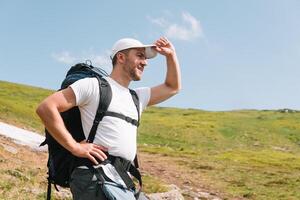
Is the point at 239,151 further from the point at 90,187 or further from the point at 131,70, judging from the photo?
the point at 90,187

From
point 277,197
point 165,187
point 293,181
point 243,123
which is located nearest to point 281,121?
point 243,123

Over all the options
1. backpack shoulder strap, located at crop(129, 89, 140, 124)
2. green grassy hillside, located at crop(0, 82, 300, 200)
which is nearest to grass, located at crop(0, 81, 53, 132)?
green grassy hillside, located at crop(0, 82, 300, 200)

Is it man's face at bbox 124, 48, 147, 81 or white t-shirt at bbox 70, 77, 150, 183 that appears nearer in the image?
white t-shirt at bbox 70, 77, 150, 183

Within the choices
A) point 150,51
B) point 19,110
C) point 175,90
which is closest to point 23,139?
point 175,90

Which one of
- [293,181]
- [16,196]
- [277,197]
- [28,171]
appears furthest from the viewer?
[293,181]

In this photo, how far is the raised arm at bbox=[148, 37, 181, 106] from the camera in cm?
761

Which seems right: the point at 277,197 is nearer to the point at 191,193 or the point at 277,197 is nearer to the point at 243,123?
the point at 191,193

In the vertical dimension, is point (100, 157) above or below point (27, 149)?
above

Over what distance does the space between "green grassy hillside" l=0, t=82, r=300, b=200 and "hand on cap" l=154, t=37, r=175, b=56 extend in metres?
Answer: 19.6

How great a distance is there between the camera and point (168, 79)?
7.87m

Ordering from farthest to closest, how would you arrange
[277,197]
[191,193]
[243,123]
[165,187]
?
1. [243,123]
2. [277,197]
3. [191,193]
4. [165,187]

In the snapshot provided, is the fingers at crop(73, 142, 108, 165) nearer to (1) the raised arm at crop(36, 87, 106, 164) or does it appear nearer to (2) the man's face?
(1) the raised arm at crop(36, 87, 106, 164)

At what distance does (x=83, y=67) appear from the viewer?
6988 millimetres

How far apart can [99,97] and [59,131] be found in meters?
0.64
